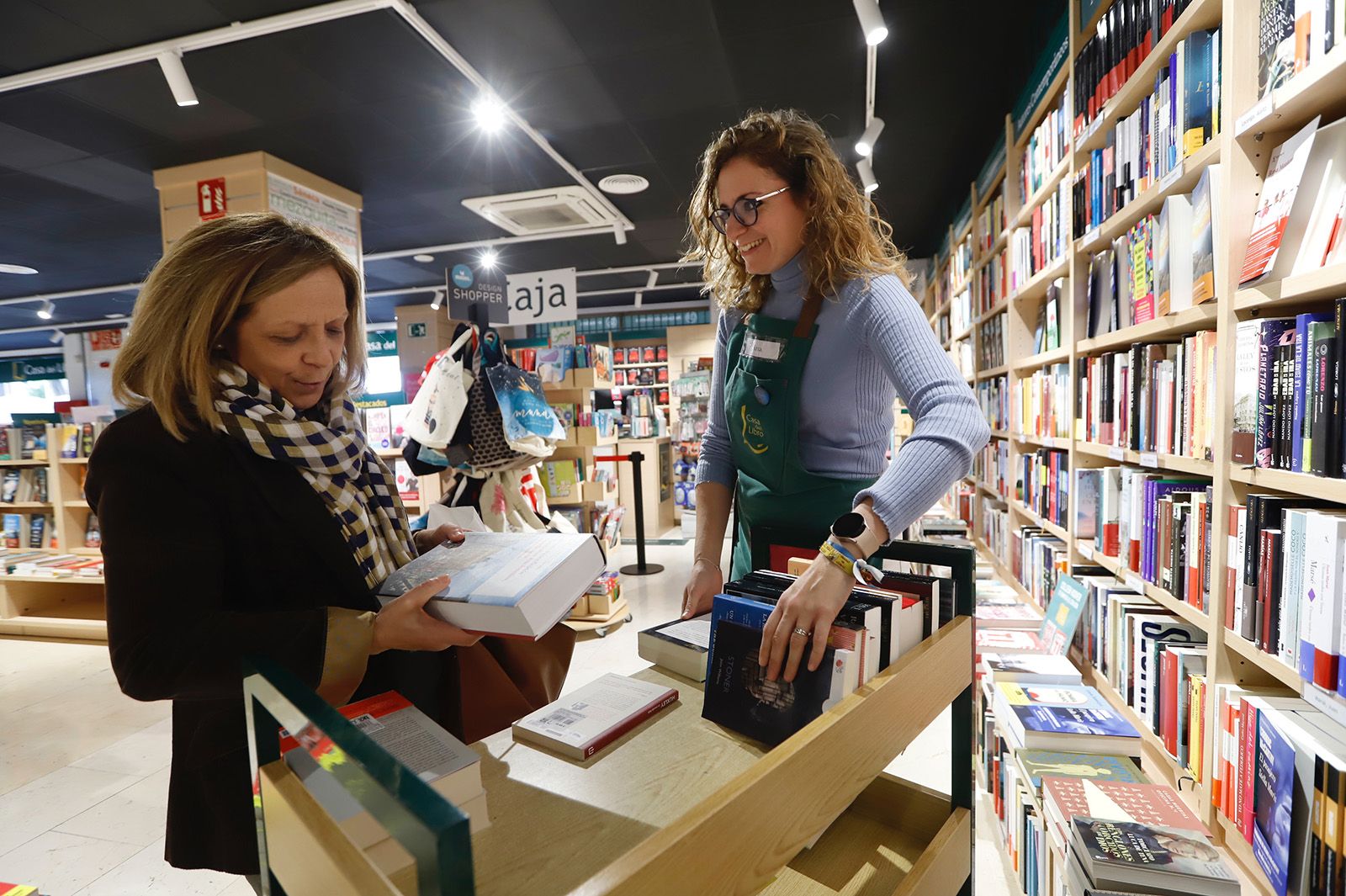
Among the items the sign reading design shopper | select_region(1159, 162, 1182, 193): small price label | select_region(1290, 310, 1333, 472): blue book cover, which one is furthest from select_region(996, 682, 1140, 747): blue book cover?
the sign reading design shopper

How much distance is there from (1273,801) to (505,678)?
1456 millimetres

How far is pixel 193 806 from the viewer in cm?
99

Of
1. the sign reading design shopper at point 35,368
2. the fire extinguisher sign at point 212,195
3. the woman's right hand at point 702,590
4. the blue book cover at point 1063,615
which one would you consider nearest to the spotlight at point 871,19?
the blue book cover at point 1063,615

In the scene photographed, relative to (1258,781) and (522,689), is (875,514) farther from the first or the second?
(1258,781)

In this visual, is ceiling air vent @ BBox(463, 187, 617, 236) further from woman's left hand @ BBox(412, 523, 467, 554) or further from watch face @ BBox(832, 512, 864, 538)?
watch face @ BBox(832, 512, 864, 538)

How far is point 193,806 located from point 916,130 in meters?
5.17

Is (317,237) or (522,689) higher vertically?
(317,237)

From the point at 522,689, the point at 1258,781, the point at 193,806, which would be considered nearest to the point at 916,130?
the point at 1258,781

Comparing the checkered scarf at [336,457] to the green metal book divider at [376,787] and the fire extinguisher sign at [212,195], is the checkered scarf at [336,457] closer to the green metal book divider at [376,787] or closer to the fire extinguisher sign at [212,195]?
the green metal book divider at [376,787]

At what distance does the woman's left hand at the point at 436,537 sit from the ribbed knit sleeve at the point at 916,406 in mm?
756

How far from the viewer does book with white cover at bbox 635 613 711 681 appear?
1.12 metres

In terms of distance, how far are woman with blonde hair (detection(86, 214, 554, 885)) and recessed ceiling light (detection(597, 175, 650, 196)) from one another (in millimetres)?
4701

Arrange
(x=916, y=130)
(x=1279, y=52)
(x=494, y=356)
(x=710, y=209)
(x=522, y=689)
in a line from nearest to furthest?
1. (x=522, y=689)
2. (x=1279, y=52)
3. (x=710, y=209)
4. (x=494, y=356)
5. (x=916, y=130)

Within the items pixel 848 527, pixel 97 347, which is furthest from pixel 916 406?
pixel 97 347
